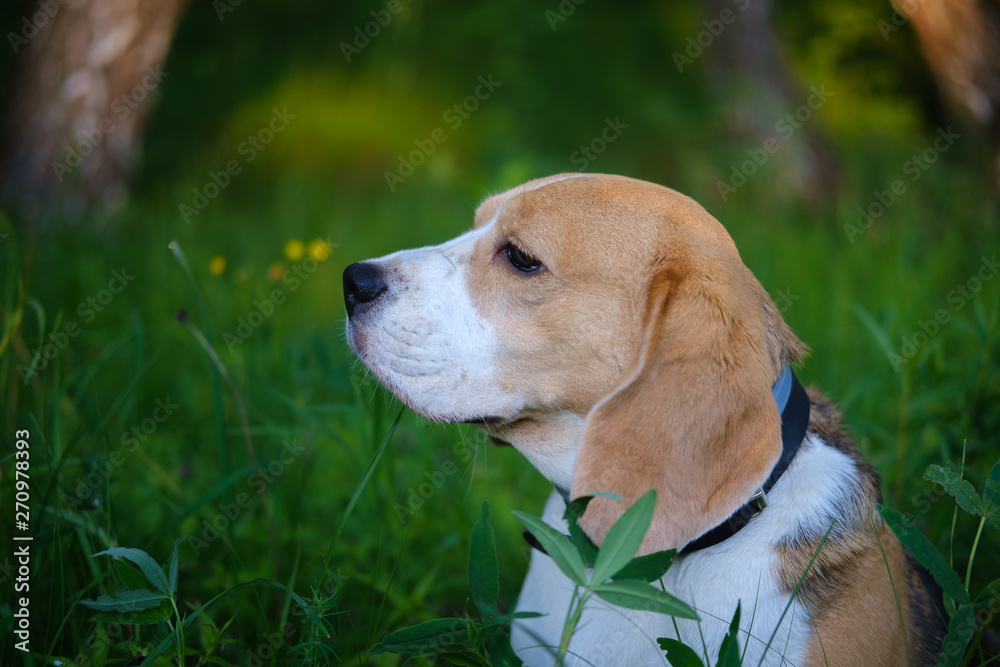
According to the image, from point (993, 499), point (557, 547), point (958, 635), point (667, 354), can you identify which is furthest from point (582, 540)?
point (993, 499)

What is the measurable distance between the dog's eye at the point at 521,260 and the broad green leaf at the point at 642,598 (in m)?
1.06

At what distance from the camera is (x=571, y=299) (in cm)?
216

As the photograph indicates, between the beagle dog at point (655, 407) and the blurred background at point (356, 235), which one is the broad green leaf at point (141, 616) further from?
the beagle dog at point (655, 407)

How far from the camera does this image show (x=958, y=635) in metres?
1.66

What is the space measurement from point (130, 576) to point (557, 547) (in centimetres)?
100

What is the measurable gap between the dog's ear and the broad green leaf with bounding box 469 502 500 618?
30 centimetres

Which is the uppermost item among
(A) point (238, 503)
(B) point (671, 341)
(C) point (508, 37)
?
(C) point (508, 37)

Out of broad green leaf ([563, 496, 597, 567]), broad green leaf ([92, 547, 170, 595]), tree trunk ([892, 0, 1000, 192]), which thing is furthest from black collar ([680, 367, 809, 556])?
tree trunk ([892, 0, 1000, 192])

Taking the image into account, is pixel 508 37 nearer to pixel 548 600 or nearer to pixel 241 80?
pixel 241 80

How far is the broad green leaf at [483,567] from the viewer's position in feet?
5.22

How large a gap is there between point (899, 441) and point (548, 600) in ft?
5.60

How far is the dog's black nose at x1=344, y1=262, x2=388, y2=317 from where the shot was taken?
2246 mm

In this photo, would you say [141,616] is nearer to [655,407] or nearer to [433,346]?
[433,346]

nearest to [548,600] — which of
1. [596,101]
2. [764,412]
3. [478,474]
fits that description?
[764,412]
